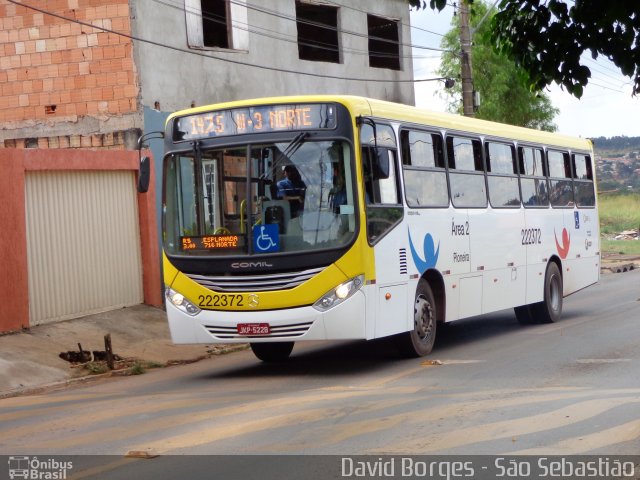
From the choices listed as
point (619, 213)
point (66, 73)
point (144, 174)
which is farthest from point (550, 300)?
point (619, 213)

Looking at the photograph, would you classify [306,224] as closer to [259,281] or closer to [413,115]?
[259,281]

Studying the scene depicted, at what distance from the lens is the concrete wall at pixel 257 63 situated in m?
21.6

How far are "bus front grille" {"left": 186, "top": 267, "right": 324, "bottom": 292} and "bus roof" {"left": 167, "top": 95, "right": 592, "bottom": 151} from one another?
76.9 inches

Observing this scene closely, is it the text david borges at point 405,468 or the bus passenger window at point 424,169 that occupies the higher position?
the bus passenger window at point 424,169

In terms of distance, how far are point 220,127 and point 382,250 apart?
Answer: 2.38 m

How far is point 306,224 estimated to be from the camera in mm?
12531

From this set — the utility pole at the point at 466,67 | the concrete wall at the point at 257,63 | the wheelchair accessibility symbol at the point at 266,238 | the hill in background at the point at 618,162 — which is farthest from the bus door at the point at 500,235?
the hill in background at the point at 618,162

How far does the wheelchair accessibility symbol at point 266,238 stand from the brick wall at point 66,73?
910 cm

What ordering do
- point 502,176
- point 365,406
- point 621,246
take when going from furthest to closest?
point 621,246 < point 502,176 < point 365,406

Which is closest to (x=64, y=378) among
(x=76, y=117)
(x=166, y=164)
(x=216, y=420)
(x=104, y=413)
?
(x=166, y=164)

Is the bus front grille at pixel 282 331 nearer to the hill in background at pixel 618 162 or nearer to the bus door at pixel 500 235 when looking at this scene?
the bus door at pixel 500 235

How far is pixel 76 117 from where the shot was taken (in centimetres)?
2161

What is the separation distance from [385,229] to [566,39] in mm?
5807

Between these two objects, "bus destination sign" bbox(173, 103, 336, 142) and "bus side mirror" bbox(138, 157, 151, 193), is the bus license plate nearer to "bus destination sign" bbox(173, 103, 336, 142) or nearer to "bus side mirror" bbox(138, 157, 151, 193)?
"bus side mirror" bbox(138, 157, 151, 193)
